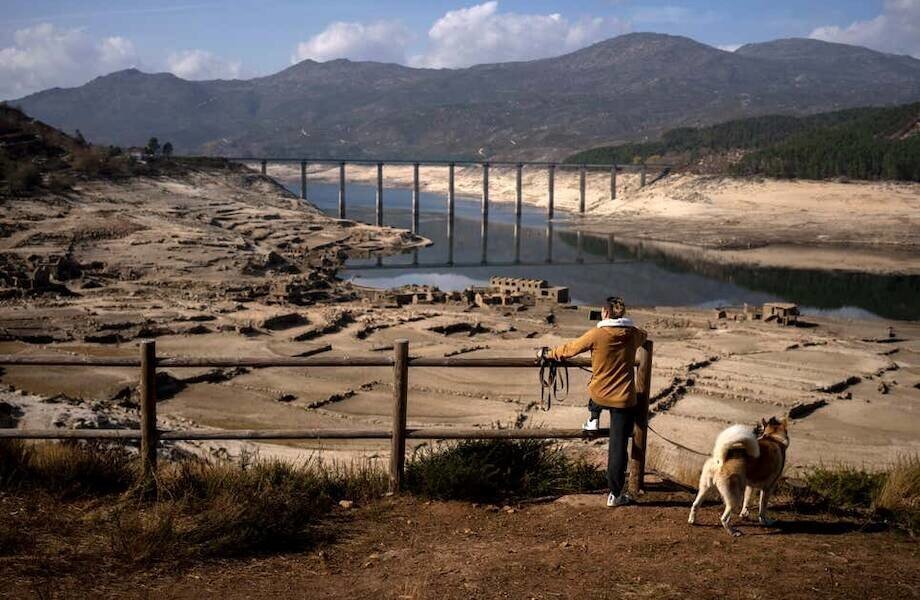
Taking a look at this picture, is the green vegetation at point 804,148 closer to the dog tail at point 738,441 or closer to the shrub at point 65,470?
the dog tail at point 738,441

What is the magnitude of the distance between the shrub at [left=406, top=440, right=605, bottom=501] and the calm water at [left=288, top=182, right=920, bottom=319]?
30.3m

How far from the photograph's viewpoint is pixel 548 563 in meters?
5.82

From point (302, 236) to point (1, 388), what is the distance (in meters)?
38.2

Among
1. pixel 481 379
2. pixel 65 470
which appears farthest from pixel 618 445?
pixel 481 379

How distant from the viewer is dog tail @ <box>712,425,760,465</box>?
20.3 feet

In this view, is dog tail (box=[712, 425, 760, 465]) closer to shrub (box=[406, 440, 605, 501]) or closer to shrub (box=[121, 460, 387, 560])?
shrub (box=[406, 440, 605, 501])

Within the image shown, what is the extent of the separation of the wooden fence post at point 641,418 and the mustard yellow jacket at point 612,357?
8.0 inches

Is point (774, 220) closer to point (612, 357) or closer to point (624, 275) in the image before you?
point (624, 275)

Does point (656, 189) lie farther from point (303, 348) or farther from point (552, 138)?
point (552, 138)

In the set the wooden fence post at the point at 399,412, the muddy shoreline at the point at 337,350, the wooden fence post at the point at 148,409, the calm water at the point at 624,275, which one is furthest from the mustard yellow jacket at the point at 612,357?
the calm water at the point at 624,275

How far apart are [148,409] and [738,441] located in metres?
4.46

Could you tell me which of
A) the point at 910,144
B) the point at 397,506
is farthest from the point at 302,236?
the point at 910,144

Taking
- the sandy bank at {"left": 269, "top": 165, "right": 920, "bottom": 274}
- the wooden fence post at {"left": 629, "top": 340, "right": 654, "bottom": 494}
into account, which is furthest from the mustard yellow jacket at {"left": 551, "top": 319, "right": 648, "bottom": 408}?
the sandy bank at {"left": 269, "top": 165, "right": 920, "bottom": 274}

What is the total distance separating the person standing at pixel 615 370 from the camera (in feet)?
22.3
